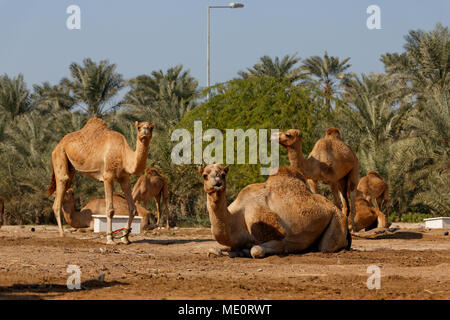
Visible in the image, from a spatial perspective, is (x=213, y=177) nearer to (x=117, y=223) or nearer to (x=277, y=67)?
(x=117, y=223)

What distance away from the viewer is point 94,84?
34281 millimetres

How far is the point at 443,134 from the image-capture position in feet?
81.0

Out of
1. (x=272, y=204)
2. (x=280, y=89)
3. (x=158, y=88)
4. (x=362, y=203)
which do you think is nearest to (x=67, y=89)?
(x=158, y=88)

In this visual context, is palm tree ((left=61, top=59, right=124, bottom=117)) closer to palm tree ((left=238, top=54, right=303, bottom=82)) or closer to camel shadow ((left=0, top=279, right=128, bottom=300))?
palm tree ((left=238, top=54, right=303, bottom=82))

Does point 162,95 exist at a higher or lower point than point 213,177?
higher

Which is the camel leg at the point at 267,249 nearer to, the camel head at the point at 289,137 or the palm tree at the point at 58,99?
the camel head at the point at 289,137

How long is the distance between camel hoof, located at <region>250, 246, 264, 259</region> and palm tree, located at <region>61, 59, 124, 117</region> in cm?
2613

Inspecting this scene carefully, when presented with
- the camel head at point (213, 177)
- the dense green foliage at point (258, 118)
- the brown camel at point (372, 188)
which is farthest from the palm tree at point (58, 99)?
the camel head at point (213, 177)

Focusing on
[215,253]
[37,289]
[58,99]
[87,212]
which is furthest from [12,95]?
[37,289]

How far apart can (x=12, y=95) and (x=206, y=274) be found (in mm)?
30981

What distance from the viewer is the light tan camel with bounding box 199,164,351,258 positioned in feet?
30.0

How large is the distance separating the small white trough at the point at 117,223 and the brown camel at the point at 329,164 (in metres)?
4.50

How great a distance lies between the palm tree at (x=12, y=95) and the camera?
1422 inches

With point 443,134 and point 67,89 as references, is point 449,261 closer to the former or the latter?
point 443,134
